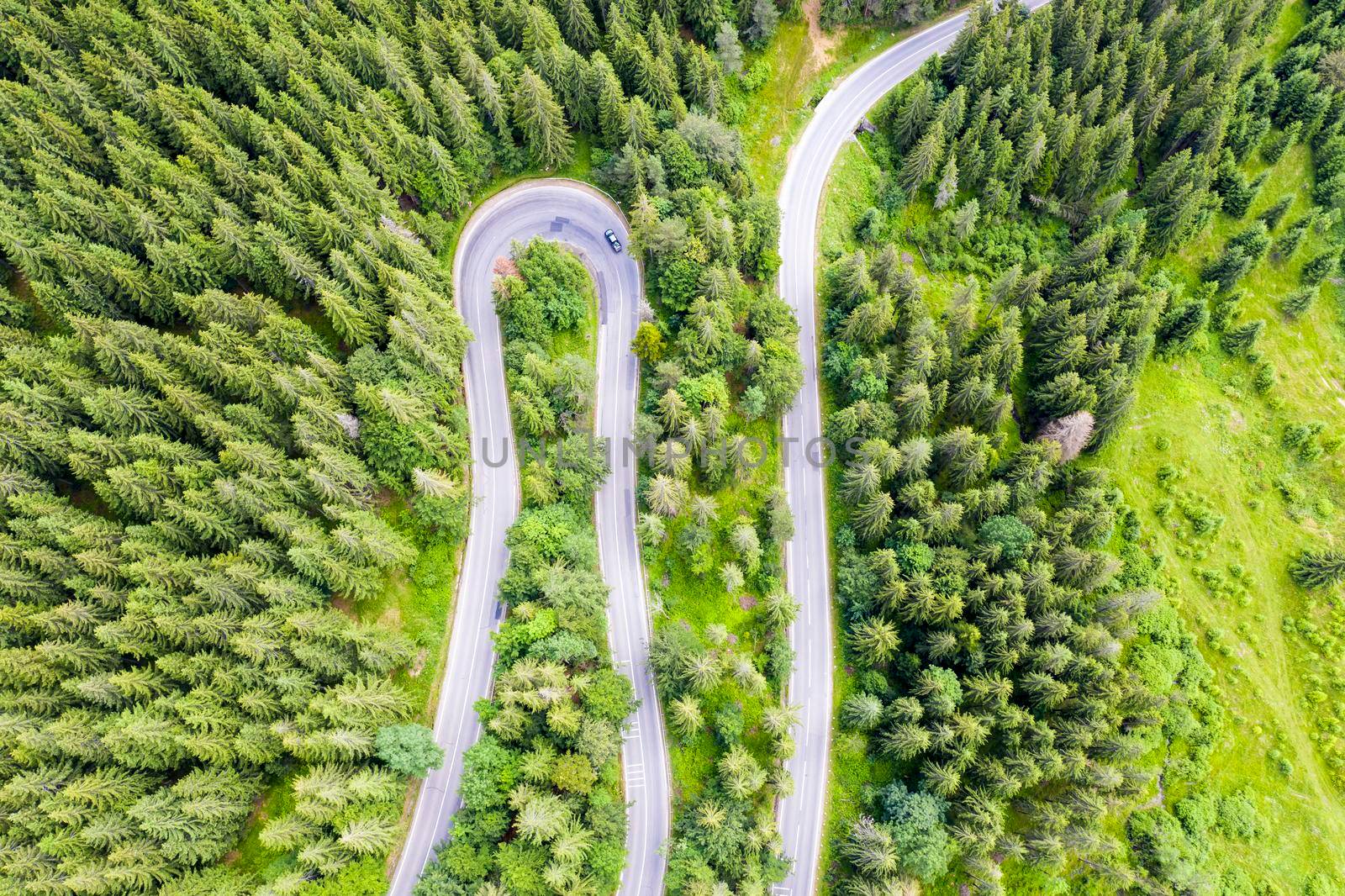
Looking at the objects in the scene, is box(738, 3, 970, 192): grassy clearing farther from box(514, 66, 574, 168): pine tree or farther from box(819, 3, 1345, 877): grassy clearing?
box(514, 66, 574, 168): pine tree

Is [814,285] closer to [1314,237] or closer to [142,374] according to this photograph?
[142,374]

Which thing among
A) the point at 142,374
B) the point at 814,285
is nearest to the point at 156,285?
the point at 142,374

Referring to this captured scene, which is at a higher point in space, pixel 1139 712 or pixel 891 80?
pixel 891 80

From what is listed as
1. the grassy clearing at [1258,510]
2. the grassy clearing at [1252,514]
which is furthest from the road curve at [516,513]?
the grassy clearing at [1258,510]

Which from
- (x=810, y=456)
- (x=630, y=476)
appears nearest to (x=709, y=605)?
(x=630, y=476)

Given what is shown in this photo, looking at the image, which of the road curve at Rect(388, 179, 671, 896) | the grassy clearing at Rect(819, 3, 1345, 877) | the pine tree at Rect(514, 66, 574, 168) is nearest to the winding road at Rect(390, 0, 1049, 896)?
the road curve at Rect(388, 179, 671, 896)

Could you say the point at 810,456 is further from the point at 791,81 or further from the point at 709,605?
the point at 791,81
